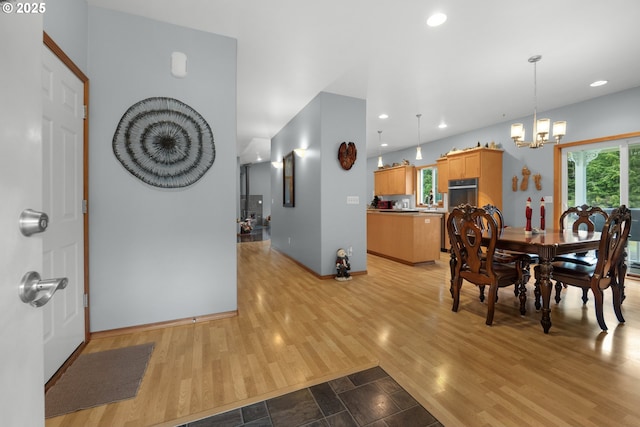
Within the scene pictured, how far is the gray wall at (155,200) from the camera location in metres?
2.34

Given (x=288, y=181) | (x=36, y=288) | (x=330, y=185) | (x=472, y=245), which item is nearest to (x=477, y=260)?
(x=472, y=245)

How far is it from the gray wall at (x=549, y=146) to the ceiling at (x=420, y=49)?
0.59ft

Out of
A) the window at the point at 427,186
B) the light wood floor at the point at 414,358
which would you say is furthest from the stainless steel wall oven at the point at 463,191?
the light wood floor at the point at 414,358

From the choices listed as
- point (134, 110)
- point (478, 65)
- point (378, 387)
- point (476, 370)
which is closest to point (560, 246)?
point (476, 370)

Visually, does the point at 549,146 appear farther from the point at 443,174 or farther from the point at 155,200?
the point at 155,200

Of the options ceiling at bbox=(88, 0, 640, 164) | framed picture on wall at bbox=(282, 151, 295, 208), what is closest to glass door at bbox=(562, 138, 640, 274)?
ceiling at bbox=(88, 0, 640, 164)

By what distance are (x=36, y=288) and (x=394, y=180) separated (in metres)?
7.95

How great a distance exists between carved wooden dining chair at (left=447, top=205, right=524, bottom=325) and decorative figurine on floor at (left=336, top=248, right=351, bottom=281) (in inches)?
59.8

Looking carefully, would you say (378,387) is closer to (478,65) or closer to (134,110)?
(134,110)

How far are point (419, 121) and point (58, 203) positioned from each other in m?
5.48

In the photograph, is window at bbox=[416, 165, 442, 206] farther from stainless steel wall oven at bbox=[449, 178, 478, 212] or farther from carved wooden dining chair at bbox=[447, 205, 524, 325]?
carved wooden dining chair at bbox=[447, 205, 524, 325]

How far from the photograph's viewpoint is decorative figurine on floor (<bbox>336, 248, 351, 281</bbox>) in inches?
159

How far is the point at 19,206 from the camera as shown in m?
0.62

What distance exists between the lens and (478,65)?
330cm
